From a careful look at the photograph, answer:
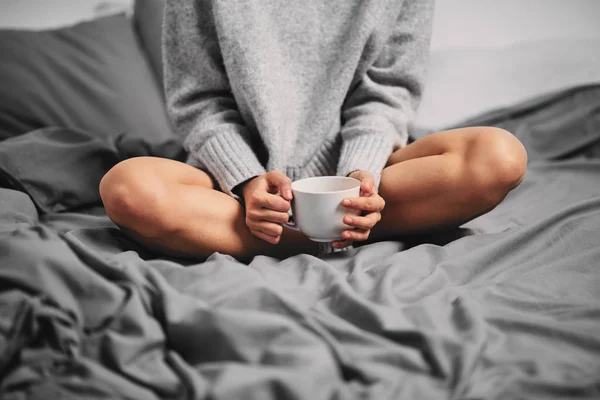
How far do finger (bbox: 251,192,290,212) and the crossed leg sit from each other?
0.10 m

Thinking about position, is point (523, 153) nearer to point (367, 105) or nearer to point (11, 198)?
point (367, 105)

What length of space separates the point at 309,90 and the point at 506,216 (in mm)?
455

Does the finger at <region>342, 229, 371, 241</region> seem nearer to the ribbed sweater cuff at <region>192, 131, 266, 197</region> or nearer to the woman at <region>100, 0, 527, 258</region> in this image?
the woman at <region>100, 0, 527, 258</region>

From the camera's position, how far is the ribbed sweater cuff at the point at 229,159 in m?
0.88

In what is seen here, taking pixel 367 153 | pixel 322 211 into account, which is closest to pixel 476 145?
pixel 367 153

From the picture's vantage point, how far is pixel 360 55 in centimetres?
100

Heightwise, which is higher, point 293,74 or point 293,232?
point 293,74

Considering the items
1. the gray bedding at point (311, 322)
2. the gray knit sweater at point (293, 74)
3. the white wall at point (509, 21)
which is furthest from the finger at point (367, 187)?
the white wall at point (509, 21)

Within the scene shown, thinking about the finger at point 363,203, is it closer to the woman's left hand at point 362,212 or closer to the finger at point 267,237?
the woman's left hand at point 362,212

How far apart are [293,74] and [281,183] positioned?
363mm

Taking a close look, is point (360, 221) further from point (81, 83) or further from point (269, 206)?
point (81, 83)

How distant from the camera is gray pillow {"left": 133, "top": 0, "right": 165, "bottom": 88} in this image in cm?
145

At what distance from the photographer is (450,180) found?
0.81 meters

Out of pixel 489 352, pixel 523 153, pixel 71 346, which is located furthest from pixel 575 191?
pixel 71 346
